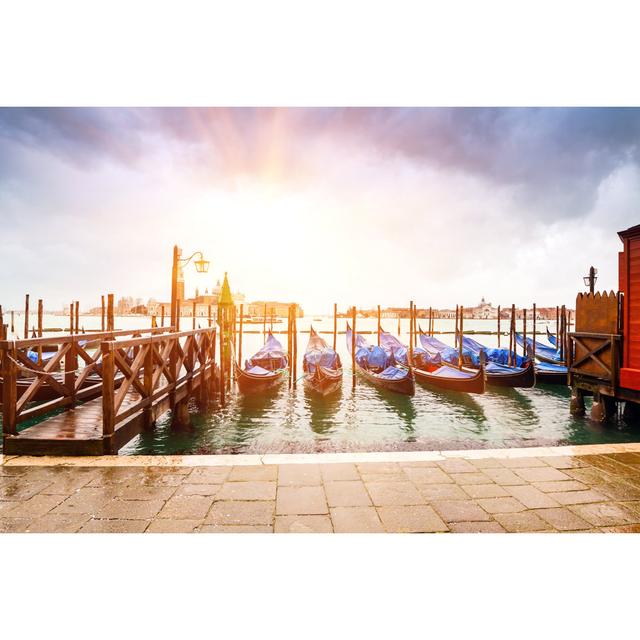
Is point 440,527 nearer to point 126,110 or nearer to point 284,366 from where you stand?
point 126,110

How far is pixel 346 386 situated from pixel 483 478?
23.6ft

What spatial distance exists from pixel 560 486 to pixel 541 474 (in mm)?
163

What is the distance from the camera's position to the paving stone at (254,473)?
2.37m

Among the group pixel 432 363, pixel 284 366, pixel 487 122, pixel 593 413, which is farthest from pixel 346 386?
pixel 487 122

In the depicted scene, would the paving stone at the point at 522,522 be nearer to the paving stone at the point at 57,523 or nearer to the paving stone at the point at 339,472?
the paving stone at the point at 339,472

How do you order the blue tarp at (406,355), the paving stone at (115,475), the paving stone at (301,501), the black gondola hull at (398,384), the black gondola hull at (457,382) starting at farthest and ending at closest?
the blue tarp at (406,355), the black gondola hull at (398,384), the black gondola hull at (457,382), the paving stone at (115,475), the paving stone at (301,501)

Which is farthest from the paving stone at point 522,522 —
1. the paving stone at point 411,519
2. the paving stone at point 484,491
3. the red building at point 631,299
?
the red building at point 631,299

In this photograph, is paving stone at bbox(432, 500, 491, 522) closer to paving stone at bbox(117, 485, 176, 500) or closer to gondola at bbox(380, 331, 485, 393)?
paving stone at bbox(117, 485, 176, 500)

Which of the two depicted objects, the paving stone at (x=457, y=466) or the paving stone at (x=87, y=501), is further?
the paving stone at (x=457, y=466)

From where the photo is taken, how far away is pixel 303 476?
243 cm

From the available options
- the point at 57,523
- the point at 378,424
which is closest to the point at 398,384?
the point at 378,424

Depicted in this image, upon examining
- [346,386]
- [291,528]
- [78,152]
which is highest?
[78,152]

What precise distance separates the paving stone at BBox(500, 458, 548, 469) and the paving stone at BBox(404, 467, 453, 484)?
479 mm

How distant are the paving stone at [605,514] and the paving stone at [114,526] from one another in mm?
2250
